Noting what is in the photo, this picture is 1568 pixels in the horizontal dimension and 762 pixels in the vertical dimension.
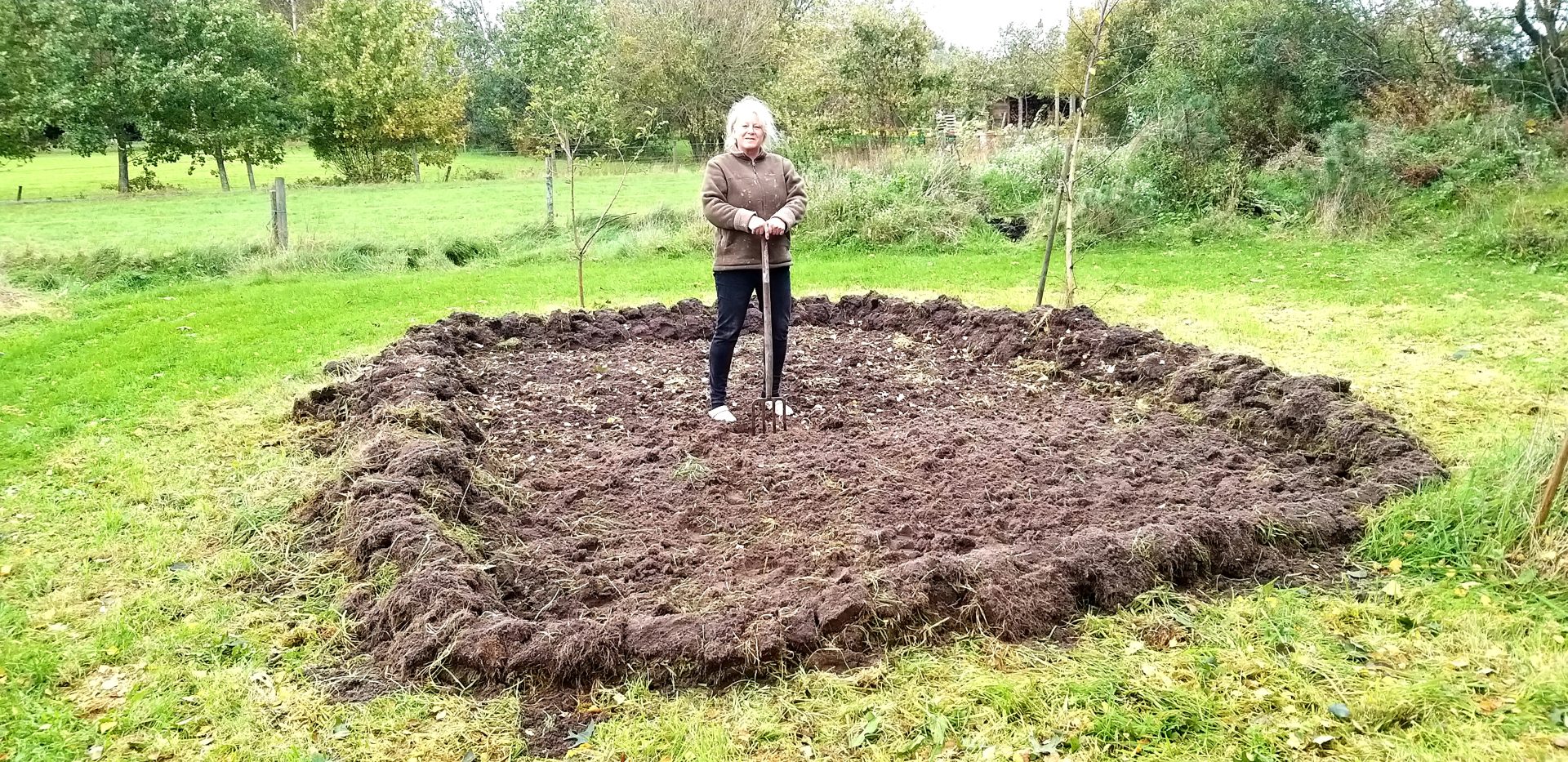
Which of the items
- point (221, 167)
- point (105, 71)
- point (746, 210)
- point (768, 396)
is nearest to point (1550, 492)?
point (768, 396)

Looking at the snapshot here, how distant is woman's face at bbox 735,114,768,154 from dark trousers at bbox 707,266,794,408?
0.69 metres

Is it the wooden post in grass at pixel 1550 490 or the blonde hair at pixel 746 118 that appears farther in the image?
the blonde hair at pixel 746 118

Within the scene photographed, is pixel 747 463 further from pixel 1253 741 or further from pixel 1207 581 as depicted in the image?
pixel 1253 741

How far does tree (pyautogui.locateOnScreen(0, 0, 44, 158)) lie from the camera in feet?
55.0

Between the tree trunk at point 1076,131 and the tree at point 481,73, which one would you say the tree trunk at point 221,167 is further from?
the tree trunk at point 1076,131

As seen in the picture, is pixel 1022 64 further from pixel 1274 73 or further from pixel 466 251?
pixel 466 251

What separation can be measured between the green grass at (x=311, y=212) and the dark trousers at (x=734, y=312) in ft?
16.4

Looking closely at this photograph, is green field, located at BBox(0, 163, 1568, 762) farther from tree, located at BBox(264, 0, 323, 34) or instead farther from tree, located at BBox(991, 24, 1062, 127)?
tree, located at BBox(264, 0, 323, 34)

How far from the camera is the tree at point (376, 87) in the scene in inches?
1003

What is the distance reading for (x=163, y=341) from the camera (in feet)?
24.7

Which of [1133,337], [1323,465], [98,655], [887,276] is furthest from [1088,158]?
[98,655]

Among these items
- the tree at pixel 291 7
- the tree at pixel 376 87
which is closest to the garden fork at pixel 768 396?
the tree at pixel 376 87

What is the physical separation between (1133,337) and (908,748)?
4.36 metres

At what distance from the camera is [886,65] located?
678 inches
